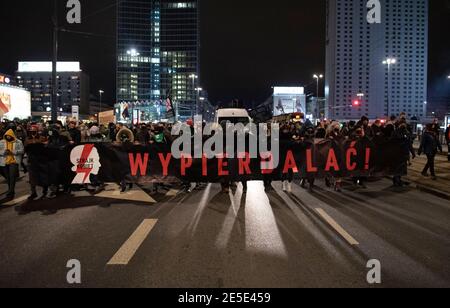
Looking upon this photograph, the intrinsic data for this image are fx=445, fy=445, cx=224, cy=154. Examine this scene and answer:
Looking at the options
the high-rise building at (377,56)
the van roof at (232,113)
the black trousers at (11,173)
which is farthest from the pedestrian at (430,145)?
the high-rise building at (377,56)

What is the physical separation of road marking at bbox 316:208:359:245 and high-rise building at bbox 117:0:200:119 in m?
172

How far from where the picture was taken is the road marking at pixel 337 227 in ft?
24.3

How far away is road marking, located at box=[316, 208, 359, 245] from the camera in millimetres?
7402

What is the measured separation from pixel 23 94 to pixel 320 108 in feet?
397

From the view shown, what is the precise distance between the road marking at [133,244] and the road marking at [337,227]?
3.42 meters

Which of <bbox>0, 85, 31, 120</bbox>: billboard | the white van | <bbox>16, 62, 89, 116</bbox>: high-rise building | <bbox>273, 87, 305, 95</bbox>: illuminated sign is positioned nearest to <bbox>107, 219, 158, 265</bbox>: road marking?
the white van

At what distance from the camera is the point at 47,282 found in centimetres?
534

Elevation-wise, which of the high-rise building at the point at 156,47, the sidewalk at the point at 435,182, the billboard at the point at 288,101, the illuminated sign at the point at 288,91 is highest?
the high-rise building at the point at 156,47

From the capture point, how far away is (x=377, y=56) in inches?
2970

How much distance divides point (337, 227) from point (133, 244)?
3.77 metres

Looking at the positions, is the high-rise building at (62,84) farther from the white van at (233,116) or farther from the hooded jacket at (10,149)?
the hooded jacket at (10,149)

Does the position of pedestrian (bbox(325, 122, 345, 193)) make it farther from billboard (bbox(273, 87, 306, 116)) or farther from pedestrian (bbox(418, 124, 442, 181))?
billboard (bbox(273, 87, 306, 116))
